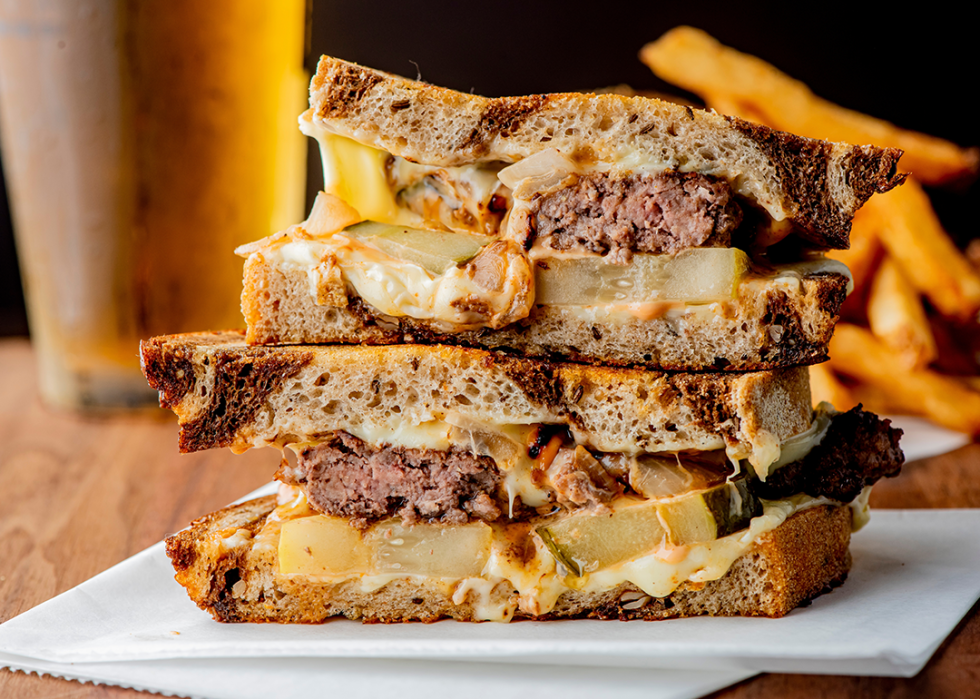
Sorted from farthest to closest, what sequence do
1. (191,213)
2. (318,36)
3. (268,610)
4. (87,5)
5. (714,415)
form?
(318,36) → (191,213) → (87,5) → (268,610) → (714,415)

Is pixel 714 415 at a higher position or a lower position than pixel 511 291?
lower

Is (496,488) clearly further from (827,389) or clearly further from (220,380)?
(827,389)

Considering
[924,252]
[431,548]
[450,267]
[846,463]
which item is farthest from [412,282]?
[924,252]

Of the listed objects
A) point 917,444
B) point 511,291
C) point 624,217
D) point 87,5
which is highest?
point 87,5

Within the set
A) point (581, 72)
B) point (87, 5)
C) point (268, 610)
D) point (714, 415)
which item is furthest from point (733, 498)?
point (581, 72)

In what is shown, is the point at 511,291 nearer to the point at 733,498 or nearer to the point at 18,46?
the point at 733,498

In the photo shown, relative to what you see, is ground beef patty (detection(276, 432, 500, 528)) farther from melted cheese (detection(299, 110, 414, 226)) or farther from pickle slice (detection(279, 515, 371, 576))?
melted cheese (detection(299, 110, 414, 226))

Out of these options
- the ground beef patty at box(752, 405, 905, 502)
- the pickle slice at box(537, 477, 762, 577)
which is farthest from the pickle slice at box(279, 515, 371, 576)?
the ground beef patty at box(752, 405, 905, 502)
